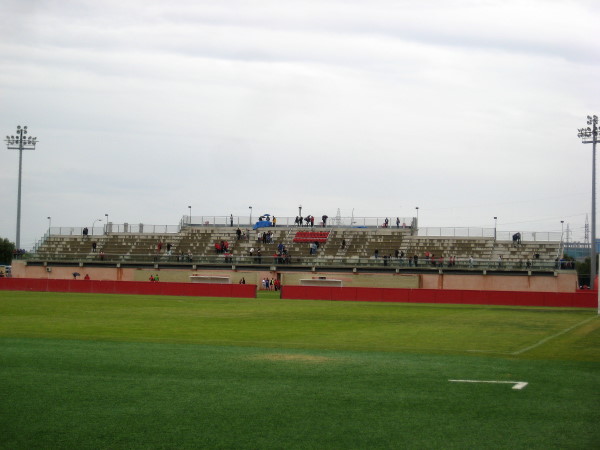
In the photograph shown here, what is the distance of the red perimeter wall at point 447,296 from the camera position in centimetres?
5198

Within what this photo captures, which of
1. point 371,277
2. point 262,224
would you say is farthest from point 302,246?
point 371,277

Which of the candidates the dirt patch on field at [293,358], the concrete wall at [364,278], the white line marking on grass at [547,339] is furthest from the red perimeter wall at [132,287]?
the dirt patch on field at [293,358]

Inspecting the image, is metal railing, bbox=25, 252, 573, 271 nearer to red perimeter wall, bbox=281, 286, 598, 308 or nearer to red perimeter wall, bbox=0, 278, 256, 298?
red perimeter wall, bbox=281, 286, 598, 308

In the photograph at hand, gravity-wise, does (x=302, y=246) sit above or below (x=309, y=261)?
above

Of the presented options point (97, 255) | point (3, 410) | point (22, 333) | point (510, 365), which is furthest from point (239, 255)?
point (3, 410)

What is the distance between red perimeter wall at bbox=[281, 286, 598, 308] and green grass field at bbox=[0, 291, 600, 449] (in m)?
26.0

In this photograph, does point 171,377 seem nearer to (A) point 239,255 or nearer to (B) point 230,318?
(B) point 230,318

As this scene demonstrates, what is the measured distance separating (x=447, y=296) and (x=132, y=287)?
2260cm

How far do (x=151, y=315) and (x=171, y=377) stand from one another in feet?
69.8

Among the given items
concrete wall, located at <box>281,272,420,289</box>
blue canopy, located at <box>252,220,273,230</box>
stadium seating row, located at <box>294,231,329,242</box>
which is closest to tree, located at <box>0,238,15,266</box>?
blue canopy, located at <box>252,220,273,230</box>

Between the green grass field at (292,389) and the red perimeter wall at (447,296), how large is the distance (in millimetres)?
25963

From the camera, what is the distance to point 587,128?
79125 mm

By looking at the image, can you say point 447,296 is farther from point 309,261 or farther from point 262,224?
point 262,224

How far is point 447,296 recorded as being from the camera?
178 feet
